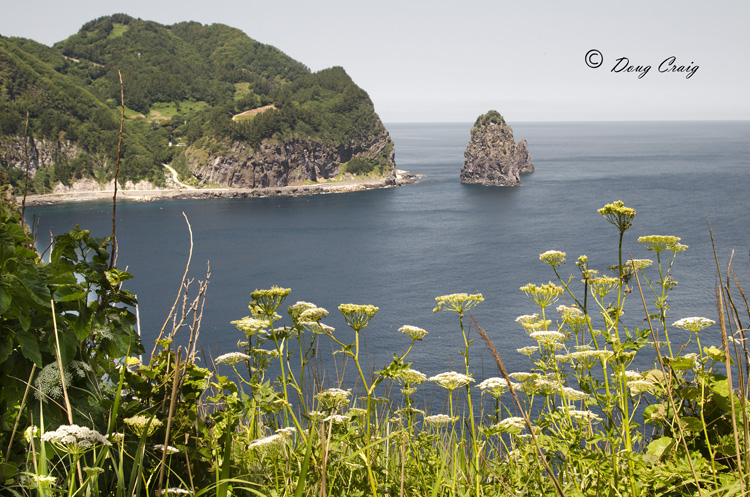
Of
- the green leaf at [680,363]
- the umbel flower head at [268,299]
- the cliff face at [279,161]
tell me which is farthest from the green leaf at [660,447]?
the cliff face at [279,161]

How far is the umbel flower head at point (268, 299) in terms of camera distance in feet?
9.43

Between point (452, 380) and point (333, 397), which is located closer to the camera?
point (333, 397)

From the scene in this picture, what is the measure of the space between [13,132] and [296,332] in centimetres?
16984

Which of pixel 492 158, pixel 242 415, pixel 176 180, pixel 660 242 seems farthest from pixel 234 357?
pixel 176 180

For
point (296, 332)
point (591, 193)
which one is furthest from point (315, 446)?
point (591, 193)

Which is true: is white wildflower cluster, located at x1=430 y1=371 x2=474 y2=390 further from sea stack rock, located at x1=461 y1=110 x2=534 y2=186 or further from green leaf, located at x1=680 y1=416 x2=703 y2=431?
sea stack rock, located at x1=461 y1=110 x2=534 y2=186

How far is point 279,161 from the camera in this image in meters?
151

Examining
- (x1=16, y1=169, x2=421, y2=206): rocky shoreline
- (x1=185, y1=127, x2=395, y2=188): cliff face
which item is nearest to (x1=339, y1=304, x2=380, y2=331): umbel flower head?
(x1=16, y1=169, x2=421, y2=206): rocky shoreline

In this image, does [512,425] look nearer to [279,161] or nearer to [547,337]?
[547,337]

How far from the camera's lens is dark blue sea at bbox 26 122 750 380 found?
4397cm

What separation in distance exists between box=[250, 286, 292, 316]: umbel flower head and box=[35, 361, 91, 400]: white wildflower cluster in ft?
2.69

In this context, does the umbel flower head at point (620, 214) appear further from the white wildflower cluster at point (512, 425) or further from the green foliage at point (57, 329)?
the green foliage at point (57, 329)

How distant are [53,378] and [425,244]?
74.2 m

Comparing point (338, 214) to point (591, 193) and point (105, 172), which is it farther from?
point (105, 172)
